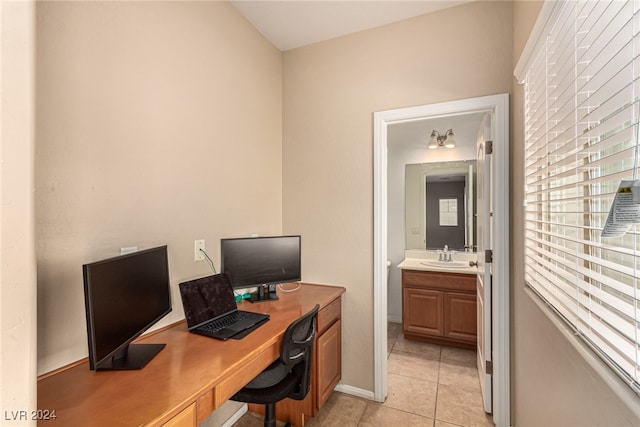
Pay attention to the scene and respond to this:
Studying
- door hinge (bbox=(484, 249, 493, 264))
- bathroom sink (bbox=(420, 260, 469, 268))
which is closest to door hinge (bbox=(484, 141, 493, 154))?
door hinge (bbox=(484, 249, 493, 264))

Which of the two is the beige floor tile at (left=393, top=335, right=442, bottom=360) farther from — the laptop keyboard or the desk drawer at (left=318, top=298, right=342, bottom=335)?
the laptop keyboard

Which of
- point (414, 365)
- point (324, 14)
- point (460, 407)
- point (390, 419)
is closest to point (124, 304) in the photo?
point (390, 419)

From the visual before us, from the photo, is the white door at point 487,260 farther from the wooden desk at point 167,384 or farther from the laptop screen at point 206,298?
the laptop screen at point 206,298

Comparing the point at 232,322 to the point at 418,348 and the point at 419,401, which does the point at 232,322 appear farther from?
the point at 418,348

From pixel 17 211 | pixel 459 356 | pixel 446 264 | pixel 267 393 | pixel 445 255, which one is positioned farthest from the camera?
pixel 445 255

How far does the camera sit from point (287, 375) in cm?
151

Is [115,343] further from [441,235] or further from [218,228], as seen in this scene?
[441,235]

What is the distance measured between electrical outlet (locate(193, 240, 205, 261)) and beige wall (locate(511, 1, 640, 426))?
5.73ft

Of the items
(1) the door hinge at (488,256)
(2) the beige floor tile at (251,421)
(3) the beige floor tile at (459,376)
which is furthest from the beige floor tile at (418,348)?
(2) the beige floor tile at (251,421)

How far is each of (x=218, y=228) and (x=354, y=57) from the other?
1.67 meters

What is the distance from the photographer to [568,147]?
1064mm

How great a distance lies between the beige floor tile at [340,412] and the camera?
1958 mm

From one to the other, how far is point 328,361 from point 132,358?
131 cm

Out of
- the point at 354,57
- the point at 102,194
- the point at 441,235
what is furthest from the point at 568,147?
the point at 441,235
